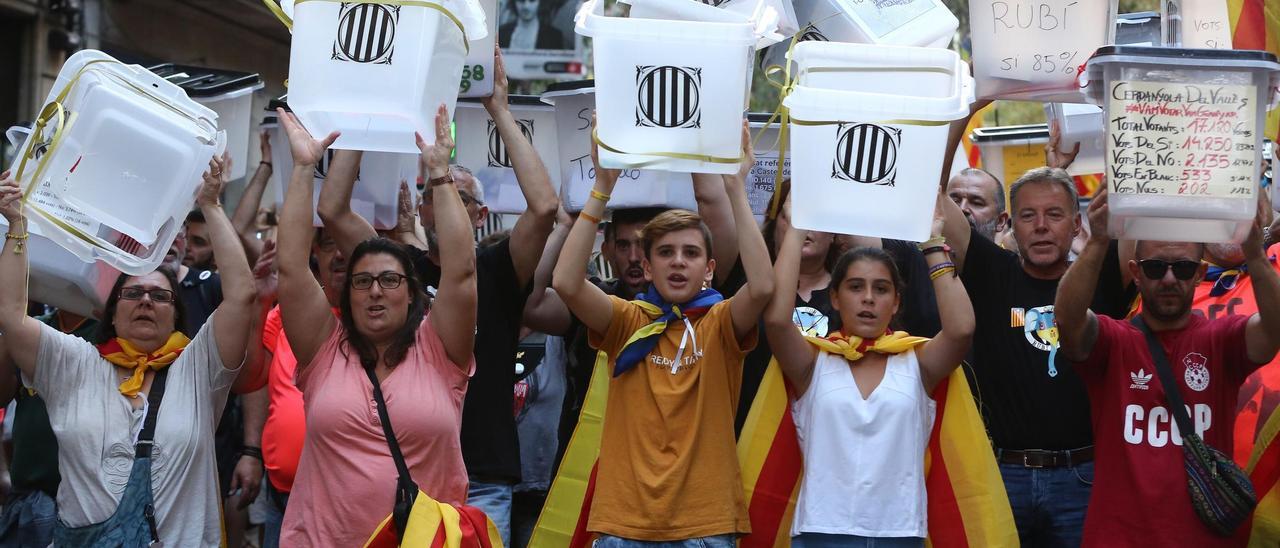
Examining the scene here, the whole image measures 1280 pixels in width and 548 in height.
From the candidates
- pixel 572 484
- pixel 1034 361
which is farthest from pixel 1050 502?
pixel 572 484

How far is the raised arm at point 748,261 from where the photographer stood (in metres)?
5.05

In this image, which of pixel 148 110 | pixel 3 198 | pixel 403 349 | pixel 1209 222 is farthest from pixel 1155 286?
pixel 3 198

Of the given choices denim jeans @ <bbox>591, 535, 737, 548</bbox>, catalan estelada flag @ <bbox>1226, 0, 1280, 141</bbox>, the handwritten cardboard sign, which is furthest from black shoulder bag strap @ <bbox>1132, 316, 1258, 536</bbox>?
denim jeans @ <bbox>591, 535, 737, 548</bbox>

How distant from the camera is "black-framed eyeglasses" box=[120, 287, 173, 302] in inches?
220

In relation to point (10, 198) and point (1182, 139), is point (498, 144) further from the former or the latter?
point (1182, 139)

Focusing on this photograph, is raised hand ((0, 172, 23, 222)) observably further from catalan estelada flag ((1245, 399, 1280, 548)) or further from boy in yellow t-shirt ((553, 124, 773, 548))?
catalan estelada flag ((1245, 399, 1280, 548))

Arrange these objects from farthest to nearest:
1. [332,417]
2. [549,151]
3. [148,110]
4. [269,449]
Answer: [549,151] < [269,449] < [148,110] < [332,417]

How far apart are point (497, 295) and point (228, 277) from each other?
98 cm

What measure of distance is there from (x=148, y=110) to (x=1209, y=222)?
3.47 meters

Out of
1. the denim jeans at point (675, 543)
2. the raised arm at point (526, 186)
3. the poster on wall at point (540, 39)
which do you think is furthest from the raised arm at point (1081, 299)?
the poster on wall at point (540, 39)

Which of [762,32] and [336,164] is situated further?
[336,164]

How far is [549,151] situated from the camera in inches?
280

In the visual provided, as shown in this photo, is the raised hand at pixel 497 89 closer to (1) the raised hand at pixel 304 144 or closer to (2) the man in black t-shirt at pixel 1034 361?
(1) the raised hand at pixel 304 144

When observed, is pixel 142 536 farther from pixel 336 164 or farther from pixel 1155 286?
pixel 1155 286
